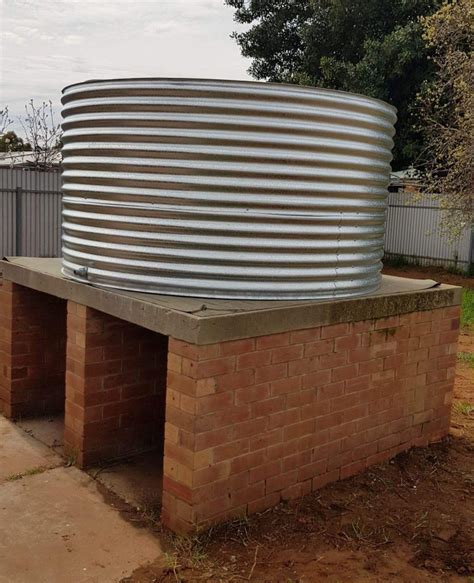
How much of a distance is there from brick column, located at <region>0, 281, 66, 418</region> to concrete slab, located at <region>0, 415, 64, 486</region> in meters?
0.33

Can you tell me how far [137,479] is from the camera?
471 centimetres

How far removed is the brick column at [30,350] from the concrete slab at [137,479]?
51.6 inches

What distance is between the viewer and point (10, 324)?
18.6ft

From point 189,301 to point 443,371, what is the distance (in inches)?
102

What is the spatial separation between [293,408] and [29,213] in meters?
13.0

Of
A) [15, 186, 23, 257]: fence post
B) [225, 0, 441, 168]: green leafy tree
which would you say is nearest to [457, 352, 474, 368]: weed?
[225, 0, 441, 168]: green leafy tree

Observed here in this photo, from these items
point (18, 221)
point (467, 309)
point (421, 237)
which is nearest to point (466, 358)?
point (467, 309)

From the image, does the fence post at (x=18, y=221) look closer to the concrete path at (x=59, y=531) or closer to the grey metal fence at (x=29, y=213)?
the grey metal fence at (x=29, y=213)

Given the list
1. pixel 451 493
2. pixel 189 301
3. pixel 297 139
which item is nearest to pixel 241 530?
pixel 189 301

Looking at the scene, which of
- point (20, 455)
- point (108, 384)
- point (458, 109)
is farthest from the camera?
point (458, 109)

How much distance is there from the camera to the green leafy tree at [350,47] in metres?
19.1

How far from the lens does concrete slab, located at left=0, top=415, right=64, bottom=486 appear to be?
15.8ft

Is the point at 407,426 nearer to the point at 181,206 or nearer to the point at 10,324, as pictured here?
the point at 181,206

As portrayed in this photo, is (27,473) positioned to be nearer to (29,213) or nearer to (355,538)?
(355,538)
